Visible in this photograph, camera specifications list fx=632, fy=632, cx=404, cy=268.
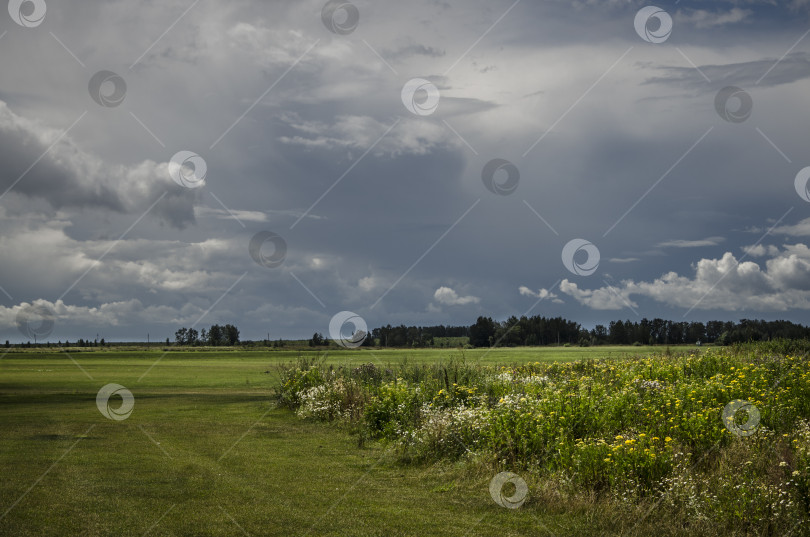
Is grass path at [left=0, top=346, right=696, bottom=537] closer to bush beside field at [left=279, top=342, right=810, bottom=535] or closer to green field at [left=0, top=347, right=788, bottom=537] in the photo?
green field at [left=0, top=347, right=788, bottom=537]

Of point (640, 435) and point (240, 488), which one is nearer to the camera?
point (640, 435)

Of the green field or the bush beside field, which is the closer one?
the bush beside field

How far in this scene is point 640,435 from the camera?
34.3 ft

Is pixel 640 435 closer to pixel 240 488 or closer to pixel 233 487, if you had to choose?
pixel 240 488

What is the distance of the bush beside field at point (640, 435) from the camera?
350 inches

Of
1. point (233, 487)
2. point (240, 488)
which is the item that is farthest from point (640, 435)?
point (233, 487)

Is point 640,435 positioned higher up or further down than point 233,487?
higher up

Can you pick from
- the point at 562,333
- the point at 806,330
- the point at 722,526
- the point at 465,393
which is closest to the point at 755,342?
the point at 806,330

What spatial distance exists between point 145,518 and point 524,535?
5.87 m

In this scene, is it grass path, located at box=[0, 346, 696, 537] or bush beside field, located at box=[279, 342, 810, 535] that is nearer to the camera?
bush beside field, located at box=[279, 342, 810, 535]

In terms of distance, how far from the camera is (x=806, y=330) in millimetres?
28609

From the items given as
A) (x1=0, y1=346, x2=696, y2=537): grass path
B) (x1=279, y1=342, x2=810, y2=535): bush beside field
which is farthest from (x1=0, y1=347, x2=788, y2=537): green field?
(x1=279, y1=342, x2=810, y2=535): bush beside field

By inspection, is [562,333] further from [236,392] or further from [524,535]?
[524,535]

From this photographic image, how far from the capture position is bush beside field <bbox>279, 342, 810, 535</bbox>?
29.2 feet
